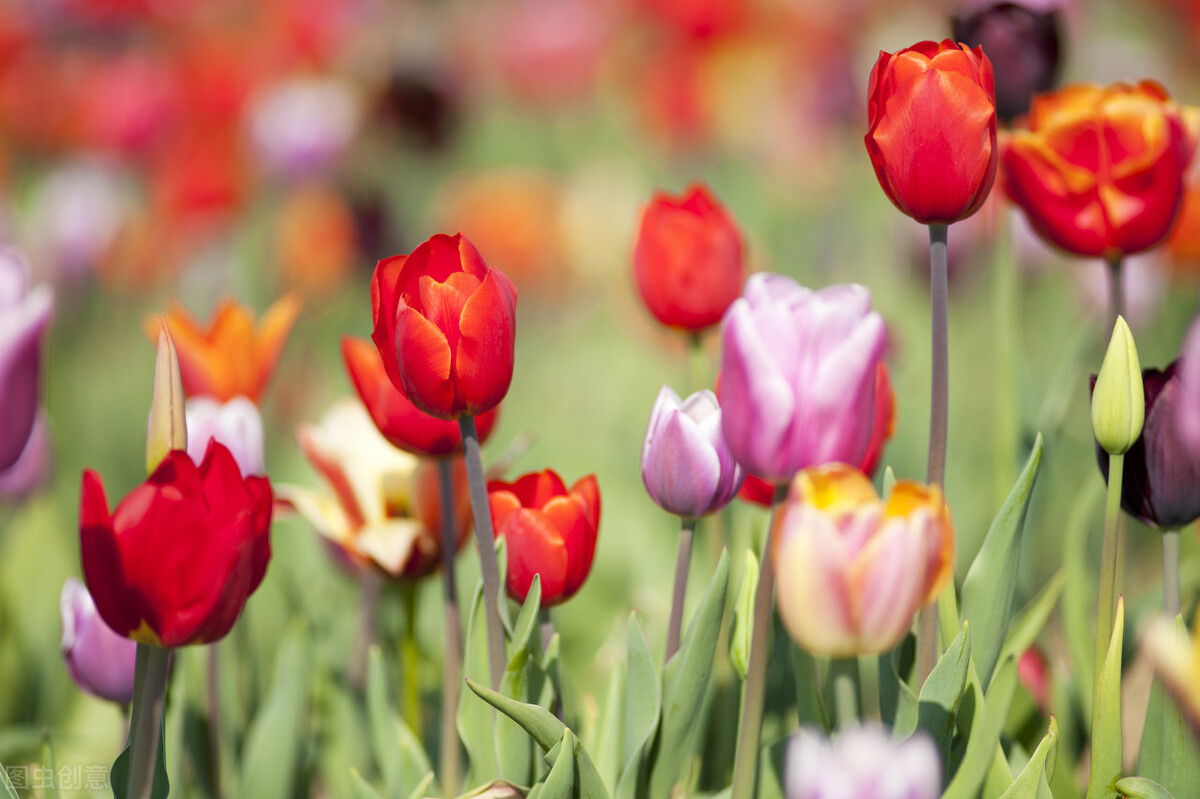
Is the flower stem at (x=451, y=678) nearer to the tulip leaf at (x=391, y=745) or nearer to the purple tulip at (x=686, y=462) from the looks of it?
the tulip leaf at (x=391, y=745)

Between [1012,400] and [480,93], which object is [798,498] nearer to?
[1012,400]

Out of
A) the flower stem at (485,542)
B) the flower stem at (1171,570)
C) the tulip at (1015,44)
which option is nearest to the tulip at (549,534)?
the flower stem at (485,542)

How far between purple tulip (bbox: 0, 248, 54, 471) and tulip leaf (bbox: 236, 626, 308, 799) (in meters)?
0.25

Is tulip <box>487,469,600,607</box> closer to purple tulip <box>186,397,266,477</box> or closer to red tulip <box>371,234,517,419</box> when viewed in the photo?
red tulip <box>371,234,517,419</box>

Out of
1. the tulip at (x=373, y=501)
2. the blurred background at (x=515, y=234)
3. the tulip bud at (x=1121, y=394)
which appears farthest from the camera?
the blurred background at (x=515, y=234)

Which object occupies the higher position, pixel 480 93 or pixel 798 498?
pixel 480 93

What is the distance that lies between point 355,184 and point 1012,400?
1894mm

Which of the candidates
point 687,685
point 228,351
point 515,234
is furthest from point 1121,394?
point 515,234

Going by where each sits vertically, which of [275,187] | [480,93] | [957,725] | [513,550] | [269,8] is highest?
[269,8]

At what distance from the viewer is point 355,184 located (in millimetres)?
2494

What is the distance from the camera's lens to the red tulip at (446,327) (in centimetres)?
54

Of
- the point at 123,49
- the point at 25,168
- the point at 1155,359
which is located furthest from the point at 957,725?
the point at 123,49

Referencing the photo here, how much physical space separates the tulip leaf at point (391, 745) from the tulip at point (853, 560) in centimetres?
37

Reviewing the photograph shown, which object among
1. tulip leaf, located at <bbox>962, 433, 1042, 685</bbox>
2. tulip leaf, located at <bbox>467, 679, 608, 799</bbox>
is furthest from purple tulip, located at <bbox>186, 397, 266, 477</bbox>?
tulip leaf, located at <bbox>962, 433, 1042, 685</bbox>
